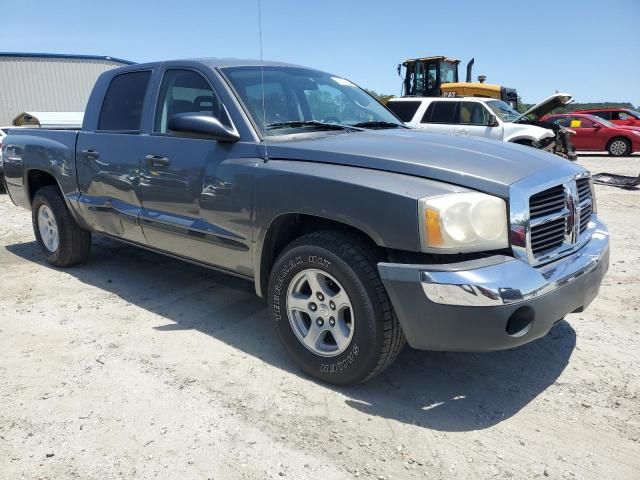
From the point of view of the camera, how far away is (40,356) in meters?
3.40

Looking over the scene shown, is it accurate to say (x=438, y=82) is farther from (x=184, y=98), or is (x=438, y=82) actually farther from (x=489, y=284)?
(x=489, y=284)

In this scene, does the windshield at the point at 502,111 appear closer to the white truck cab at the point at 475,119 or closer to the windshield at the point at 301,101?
the white truck cab at the point at 475,119

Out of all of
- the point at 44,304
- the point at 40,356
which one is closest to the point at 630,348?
the point at 40,356

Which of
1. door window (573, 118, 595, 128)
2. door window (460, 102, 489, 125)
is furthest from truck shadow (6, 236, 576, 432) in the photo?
door window (573, 118, 595, 128)

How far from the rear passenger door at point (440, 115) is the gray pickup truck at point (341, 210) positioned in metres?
8.06

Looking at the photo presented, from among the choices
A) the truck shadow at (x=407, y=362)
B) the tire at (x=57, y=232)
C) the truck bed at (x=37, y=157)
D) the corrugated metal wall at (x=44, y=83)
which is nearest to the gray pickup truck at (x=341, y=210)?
the truck shadow at (x=407, y=362)

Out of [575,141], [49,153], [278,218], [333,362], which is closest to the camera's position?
[333,362]

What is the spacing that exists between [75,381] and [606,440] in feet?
9.32

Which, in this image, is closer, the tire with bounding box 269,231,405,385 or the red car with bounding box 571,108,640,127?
the tire with bounding box 269,231,405,385

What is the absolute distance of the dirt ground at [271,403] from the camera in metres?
2.37

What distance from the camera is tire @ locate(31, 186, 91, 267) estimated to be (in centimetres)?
509

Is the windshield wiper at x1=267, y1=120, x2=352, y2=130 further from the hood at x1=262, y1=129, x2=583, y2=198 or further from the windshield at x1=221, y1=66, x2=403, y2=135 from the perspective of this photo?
the hood at x1=262, y1=129, x2=583, y2=198

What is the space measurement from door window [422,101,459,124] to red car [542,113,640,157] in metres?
7.36

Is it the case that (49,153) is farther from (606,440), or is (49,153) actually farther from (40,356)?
(606,440)
